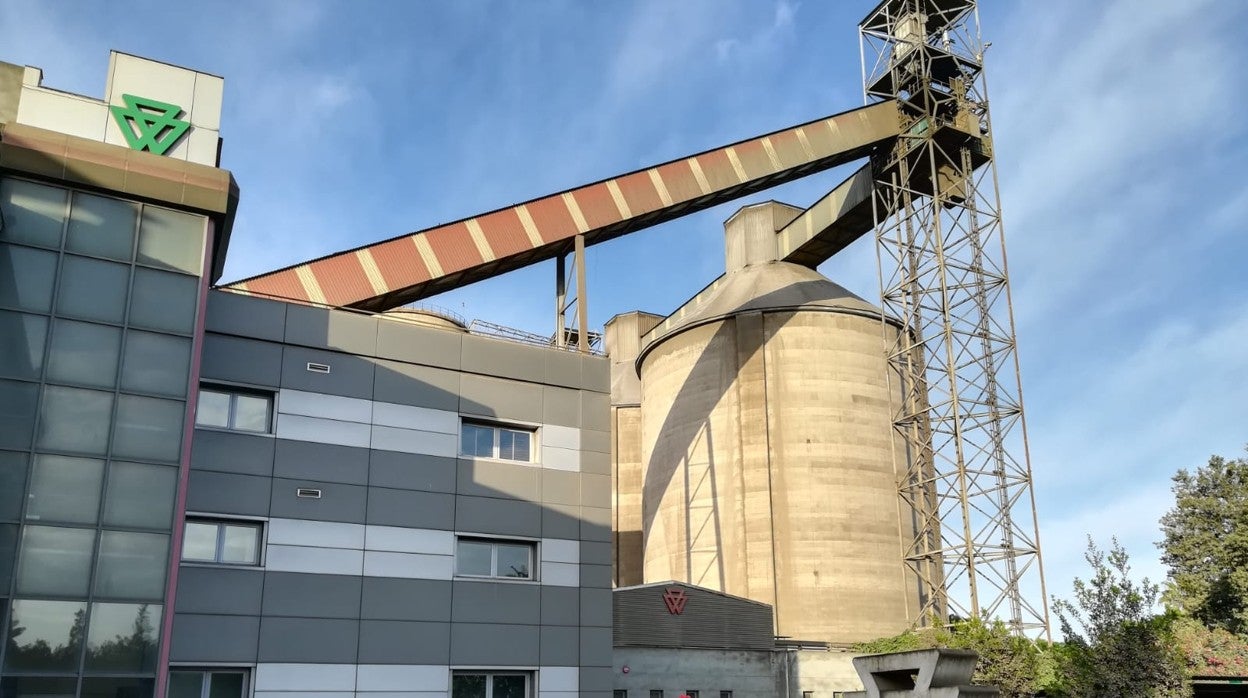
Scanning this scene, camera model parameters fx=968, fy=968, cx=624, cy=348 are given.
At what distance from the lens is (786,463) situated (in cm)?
4397

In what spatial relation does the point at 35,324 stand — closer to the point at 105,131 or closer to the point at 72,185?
the point at 72,185

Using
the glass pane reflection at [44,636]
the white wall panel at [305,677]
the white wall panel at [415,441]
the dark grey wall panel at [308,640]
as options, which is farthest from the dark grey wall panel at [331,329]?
the glass pane reflection at [44,636]

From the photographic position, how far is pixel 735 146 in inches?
1544

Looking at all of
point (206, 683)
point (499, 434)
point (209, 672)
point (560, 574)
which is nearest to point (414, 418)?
point (499, 434)

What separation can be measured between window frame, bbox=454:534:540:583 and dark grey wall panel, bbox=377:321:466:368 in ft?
14.7

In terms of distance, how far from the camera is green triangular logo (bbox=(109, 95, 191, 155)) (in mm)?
21484

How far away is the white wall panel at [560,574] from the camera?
2467 centimetres

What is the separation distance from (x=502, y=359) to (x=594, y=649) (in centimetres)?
792

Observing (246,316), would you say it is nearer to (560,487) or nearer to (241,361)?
(241,361)

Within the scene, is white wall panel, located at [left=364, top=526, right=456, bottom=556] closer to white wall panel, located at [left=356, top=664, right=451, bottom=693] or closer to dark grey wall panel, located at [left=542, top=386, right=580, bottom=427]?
white wall panel, located at [left=356, top=664, right=451, bottom=693]

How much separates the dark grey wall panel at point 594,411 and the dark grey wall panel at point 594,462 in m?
0.74

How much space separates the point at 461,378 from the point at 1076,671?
17032 mm

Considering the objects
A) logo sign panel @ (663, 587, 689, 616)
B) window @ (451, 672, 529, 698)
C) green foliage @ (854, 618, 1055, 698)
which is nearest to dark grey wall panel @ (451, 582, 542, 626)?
window @ (451, 672, 529, 698)

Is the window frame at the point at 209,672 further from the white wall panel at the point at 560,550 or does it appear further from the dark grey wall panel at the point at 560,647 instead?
the white wall panel at the point at 560,550
